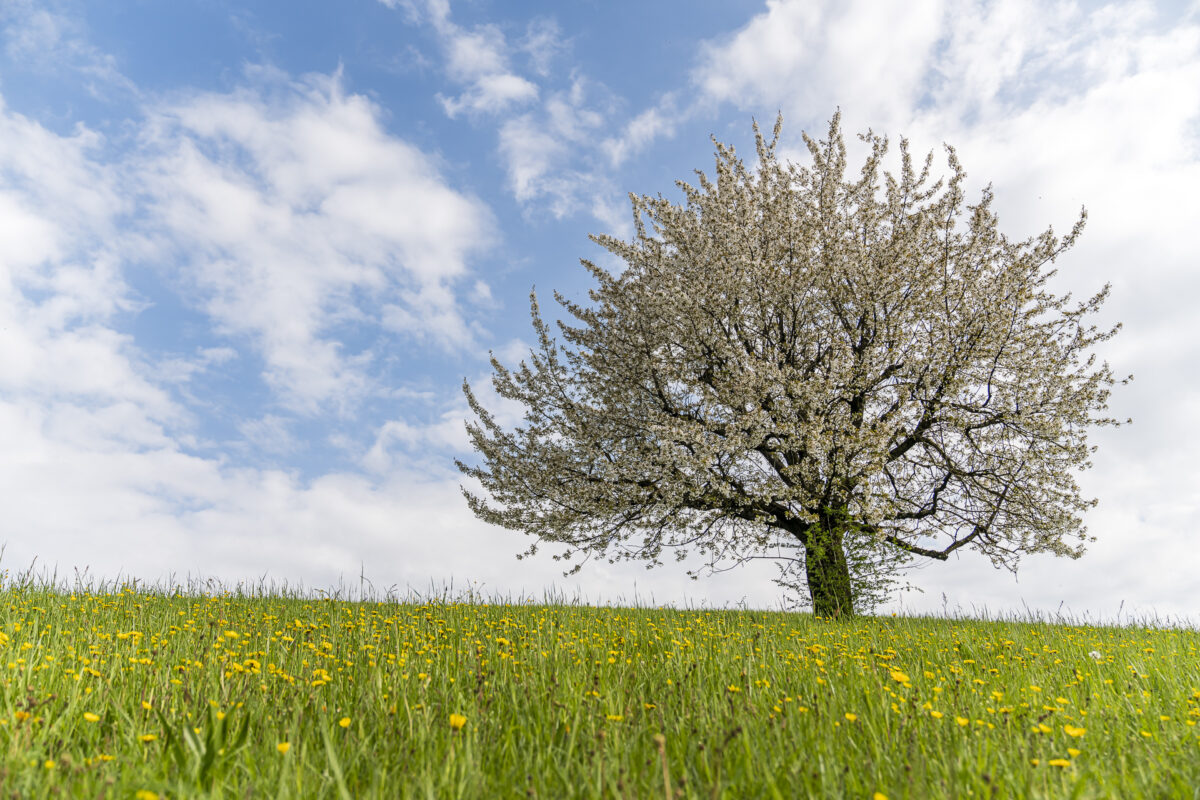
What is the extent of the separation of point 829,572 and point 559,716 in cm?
995

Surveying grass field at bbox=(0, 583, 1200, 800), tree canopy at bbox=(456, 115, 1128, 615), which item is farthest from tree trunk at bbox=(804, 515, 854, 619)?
grass field at bbox=(0, 583, 1200, 800)

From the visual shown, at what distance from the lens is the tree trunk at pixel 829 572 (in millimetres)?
12562

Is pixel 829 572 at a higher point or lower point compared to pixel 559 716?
higher

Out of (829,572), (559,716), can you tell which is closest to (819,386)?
(829,572)

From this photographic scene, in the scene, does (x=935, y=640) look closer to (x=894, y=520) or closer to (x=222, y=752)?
(x=894, y=520)

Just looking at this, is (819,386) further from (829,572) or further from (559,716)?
(559,716)

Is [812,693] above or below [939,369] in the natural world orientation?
below

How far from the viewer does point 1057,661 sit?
6742 millimetres

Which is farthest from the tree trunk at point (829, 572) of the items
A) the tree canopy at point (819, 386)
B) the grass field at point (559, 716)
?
the grass field at point (559, 716)

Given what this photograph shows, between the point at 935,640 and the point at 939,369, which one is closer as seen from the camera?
the point at 935,640

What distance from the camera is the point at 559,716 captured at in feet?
13.1

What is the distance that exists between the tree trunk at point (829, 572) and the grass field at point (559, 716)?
4917mm

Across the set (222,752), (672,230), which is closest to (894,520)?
(672,230)

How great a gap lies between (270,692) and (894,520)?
11751mm
